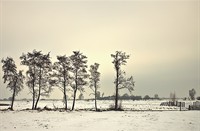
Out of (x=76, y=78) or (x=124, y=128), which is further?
(x=76, y=78)

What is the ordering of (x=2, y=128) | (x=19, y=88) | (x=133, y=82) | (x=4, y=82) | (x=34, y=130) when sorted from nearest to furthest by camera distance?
(x=34, y=130) < (x=2, y=128) < (x=133, y=82) < (x=4, y=82) < (x=19, y=88)

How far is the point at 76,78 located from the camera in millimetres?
48938

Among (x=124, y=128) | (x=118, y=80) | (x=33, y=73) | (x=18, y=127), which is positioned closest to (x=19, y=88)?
(x=33, y=73)

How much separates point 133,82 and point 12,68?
25.4 meters

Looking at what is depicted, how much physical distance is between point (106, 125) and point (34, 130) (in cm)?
654

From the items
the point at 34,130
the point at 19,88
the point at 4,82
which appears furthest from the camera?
the point at 19,88

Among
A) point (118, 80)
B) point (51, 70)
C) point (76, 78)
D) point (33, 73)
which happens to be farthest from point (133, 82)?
point (33, 73)

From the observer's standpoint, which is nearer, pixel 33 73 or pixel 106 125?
pixel 106 125

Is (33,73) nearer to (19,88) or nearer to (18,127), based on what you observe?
(19,88)

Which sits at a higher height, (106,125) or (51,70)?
(51,70)

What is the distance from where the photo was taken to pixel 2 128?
23.2m

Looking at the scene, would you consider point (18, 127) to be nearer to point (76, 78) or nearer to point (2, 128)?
point (2, 128)

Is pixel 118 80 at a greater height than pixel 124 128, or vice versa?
pixel 118 80

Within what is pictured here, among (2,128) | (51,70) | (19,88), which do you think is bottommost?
(2,128)
